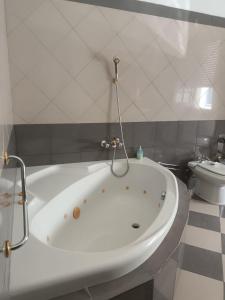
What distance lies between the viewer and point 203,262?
1.48 meters

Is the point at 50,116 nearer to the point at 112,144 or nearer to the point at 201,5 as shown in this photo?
the point at 112,144

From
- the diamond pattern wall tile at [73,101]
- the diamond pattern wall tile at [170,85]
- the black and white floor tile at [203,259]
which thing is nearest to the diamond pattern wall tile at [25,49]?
the diamond pattern wall tile at [73,101]

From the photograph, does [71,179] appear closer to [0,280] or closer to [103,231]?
[103,231]

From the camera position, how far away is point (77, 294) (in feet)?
2.35

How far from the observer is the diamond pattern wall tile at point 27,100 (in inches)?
65.2

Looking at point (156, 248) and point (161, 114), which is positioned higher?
point (161, 114)

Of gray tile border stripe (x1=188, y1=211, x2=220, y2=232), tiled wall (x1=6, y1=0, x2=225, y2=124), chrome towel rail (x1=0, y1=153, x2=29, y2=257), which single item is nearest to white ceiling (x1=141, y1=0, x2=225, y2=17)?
tiled wall (x1=6, y1=0, x2=225, y2=124)

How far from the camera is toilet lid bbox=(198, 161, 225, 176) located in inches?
81.7

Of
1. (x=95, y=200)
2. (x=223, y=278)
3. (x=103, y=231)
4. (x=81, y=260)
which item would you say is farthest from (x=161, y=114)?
(x=81, y=260)

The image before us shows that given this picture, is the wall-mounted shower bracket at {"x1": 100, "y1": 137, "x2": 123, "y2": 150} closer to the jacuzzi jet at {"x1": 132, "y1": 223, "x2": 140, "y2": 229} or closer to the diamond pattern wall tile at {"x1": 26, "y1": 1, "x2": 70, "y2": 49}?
the jacuzzi jet at {"x1": 132, "y1": 223, "x2": 140, "y2": 229}

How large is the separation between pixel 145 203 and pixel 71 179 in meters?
0.74

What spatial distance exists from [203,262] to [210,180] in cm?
87

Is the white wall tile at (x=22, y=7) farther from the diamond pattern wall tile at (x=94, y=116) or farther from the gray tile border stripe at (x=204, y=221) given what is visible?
the gray tile border stripe at (x=204, y=221)

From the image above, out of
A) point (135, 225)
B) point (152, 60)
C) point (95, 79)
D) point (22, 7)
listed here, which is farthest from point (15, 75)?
point (135, 225)
